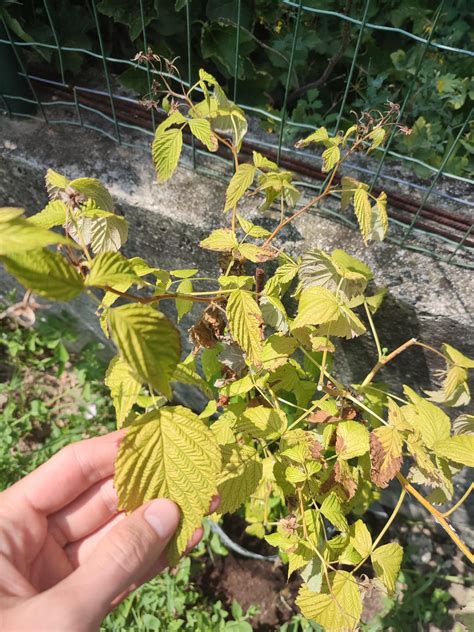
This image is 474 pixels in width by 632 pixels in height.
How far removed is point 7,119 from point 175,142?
1.03 meters

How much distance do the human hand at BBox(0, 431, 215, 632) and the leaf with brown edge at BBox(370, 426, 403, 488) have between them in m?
0.43

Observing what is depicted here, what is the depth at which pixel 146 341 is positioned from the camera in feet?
2.33

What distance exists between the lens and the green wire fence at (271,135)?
5.02ft

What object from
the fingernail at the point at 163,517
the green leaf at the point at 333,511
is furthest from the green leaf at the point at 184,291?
the green leaf at the point at 333,511

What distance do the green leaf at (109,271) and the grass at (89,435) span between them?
1582mm

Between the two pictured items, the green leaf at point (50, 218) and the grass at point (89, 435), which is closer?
the green leaf at point (50, 218)

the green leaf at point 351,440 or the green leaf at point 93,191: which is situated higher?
the green leaf at point 93,191

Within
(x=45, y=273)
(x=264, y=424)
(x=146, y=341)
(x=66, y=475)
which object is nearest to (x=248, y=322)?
(x=264, y=424)

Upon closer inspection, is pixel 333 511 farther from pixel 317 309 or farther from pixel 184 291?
pixel 184 291

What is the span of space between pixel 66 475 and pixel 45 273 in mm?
918

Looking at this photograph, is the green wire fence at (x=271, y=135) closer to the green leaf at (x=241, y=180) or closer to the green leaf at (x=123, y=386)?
the green leaf at (x=241, y=180)

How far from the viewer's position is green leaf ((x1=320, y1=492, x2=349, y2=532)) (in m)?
1.18

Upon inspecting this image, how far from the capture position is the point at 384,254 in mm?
1549

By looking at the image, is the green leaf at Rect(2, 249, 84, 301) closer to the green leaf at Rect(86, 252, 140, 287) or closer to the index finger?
the green leaf at Rect(86, 252, 140, 287)
